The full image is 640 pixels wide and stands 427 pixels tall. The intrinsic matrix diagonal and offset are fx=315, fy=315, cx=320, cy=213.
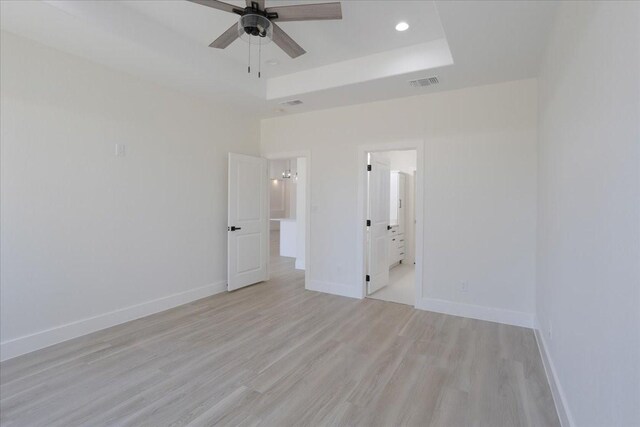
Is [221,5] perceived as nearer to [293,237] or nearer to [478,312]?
[478,312]

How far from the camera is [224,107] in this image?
15.5ft

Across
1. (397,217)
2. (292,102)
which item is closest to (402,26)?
(292,102)

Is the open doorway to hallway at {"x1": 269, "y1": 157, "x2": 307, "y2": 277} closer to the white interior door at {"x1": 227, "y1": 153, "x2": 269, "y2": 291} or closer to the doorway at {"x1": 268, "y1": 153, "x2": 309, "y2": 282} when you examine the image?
the doorway at {"x1": 268, "y1": 153, "x2": 309, "y2": 282}

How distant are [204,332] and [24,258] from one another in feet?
5.72

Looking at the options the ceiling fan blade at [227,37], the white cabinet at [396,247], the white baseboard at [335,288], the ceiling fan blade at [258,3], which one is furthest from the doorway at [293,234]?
the ceiling fan blade at [258,3]

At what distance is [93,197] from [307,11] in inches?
111

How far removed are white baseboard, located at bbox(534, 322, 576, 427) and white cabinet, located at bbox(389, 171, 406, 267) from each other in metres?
3.46

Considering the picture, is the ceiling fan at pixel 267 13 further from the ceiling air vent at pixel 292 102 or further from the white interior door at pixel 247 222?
the white interior door at pixel 247 222

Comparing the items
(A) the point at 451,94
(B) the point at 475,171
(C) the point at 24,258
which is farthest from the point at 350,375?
(A) the point at 451,94

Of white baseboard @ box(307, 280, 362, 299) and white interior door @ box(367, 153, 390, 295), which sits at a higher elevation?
white interior door @ box(367, 153, 390, 295)

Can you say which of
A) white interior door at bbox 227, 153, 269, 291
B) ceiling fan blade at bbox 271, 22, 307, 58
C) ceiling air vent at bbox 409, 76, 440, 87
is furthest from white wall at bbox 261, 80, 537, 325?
ceiling fan blade at bbox 271, 22, 307, 58

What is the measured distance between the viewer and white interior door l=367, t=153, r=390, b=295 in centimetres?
468

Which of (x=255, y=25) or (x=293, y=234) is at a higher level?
(x=255, y=25)

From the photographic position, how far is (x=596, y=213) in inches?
54.6
